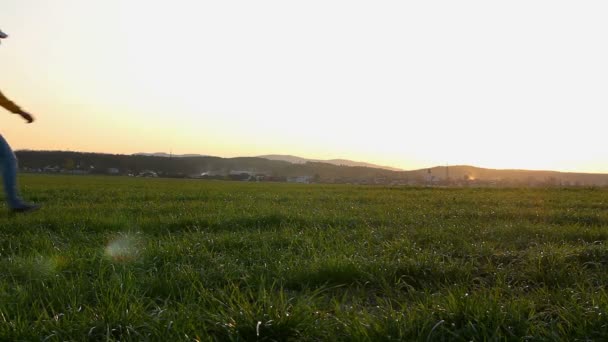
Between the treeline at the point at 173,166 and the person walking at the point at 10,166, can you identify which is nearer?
the person walking at the point at 10,166

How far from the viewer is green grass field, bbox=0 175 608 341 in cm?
227

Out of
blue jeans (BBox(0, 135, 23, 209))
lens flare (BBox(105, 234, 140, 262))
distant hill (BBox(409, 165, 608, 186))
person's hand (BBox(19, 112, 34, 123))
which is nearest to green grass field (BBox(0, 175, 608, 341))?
lens flare (BBox(105, 234, 140, 262))

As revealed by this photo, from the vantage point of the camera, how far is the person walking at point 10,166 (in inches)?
235

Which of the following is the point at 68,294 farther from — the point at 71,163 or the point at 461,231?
the point at 71,163

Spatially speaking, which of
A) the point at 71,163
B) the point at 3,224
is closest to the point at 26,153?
the point at 71,163

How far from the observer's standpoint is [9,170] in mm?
6430

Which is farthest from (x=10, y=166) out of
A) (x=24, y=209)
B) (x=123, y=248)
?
(x=123, y=248)

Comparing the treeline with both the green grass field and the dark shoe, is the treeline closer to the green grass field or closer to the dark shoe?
the dark shoe

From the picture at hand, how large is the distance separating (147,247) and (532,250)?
149 inches

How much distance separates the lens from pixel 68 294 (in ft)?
9.28

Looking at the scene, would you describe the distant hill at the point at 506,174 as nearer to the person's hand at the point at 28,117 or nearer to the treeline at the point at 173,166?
the treeline at the point at 173,166

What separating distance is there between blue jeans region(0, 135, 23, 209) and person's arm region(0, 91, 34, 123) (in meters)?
0.54

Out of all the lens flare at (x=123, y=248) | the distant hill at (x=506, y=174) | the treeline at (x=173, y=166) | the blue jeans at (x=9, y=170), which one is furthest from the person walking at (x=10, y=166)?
the treeline at (x=173, y=166)

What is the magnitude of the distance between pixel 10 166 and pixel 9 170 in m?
0.06
